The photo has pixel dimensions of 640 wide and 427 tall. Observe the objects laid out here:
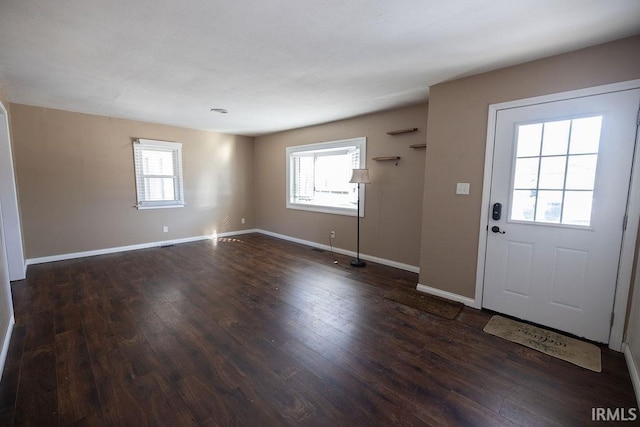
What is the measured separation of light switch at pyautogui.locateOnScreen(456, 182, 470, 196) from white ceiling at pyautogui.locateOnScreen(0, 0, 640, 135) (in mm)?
1130

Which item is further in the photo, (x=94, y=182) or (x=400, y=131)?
(x=94, y=182)

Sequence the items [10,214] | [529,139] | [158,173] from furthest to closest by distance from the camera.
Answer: [158,173] < [10,214] < [529,139]

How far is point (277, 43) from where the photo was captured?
7.24ft

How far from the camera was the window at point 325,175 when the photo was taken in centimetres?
486

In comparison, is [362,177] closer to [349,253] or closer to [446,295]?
[349,253]

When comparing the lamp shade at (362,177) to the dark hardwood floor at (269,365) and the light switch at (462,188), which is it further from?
the dark hardwood floor at (269,365)

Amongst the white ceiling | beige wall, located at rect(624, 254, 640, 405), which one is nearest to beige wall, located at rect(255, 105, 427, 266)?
the white ceiling

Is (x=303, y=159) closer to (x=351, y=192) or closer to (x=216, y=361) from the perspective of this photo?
(x=351, y=192)

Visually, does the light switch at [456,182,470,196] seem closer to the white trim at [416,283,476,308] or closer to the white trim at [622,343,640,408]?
the white trim at [416,283,476,308]

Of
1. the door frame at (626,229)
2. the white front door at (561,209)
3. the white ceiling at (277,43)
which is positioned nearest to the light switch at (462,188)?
the white front door at (561,209)

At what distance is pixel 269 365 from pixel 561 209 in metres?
2.80

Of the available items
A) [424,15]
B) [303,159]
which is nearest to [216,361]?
[424,15]

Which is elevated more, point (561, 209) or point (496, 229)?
point (561, 209)

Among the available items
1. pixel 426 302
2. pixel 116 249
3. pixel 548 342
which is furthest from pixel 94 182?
pixel 548 342
